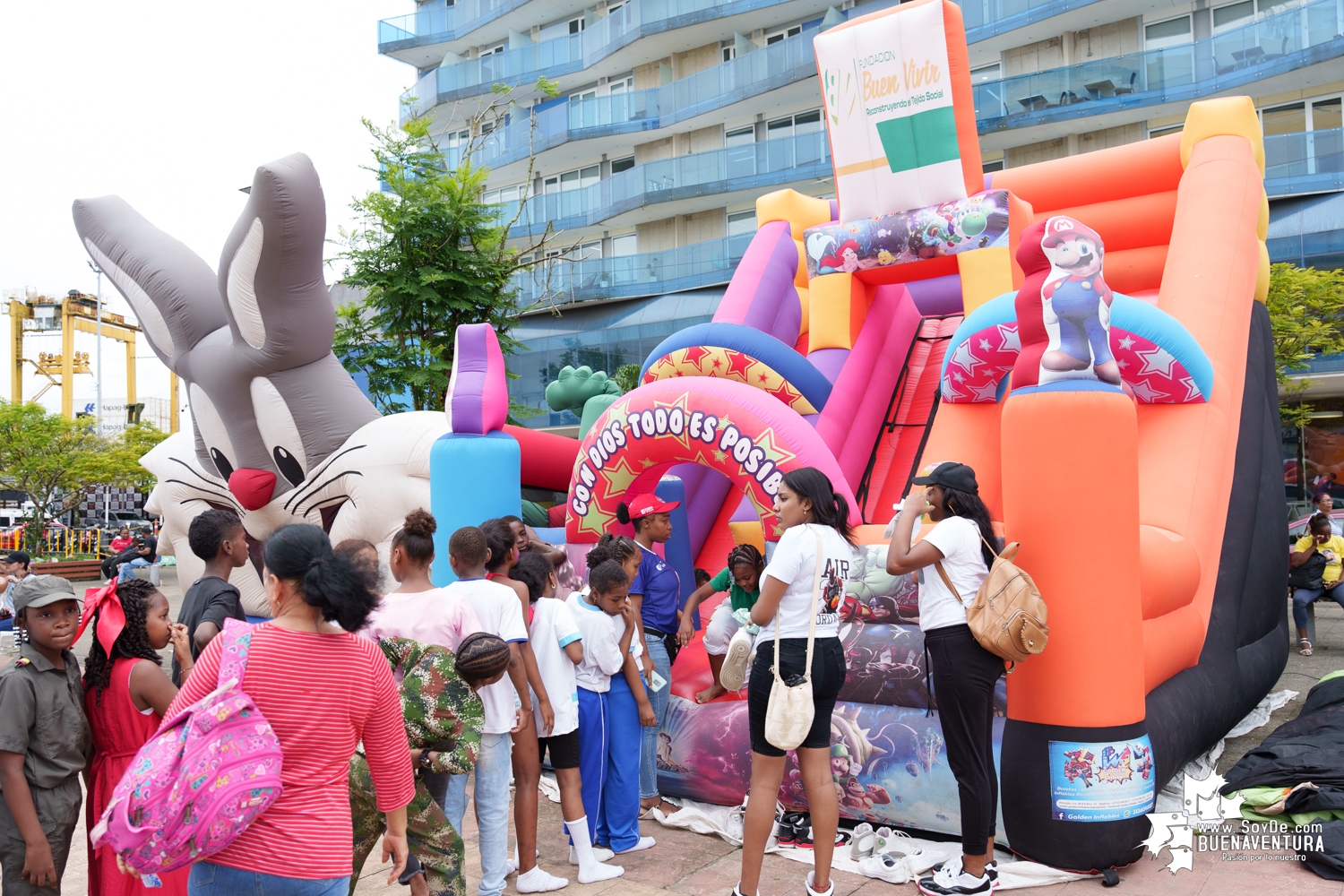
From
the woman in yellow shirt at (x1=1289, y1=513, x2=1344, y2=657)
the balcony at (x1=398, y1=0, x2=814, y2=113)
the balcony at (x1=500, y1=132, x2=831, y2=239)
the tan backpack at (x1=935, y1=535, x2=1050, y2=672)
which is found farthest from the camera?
the balcony at (x1=398, y1=0, x2=814, y2=113)

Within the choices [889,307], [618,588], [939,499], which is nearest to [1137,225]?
[889,307]

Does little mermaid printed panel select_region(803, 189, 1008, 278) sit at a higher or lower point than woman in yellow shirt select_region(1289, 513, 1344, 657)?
higher

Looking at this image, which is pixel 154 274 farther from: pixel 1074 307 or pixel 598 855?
pixel 1074 307

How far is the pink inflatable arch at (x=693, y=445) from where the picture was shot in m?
5.08

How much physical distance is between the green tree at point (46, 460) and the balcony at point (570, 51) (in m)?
11.0

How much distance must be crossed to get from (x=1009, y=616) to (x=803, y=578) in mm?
716

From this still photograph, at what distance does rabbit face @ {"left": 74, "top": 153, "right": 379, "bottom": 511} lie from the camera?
7.43 m

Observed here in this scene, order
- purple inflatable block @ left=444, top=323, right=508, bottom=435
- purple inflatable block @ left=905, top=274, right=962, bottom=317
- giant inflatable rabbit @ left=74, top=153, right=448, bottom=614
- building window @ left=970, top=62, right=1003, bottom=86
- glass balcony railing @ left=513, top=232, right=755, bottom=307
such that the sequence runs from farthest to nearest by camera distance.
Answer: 1. glass balcony railing @ left=513, top=232, right=755, bottom=307
2. building window @ left=970, top=62, right=1003, bottom=86
3. purple inflatable block @ left=905, top=274, right=962, bottom=317
4. giant inflatable rabbit @ left=74, top=153, right=448, bottom=614
5. purple inflatable block @ left=444, top=323, right=508, bottom=435

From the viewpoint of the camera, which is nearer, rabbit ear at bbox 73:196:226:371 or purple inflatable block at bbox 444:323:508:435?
purple inflatable block at bbox 444:323:508:435

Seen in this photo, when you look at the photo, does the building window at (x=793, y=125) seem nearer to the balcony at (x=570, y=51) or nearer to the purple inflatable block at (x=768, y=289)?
the balcony at (x=570, y=51)

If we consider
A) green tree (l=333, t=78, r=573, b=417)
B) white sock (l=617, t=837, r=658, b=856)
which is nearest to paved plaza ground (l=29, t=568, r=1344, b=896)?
white sock (l=617, t=837, r=658, b=856)

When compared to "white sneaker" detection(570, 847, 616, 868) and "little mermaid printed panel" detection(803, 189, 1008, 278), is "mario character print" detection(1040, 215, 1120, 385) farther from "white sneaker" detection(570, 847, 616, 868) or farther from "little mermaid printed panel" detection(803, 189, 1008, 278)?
"white sneaker" detection(570, 847, 616, 868)

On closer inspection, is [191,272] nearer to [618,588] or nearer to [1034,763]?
[618,588]

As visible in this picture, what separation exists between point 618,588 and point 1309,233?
15.3 meters
